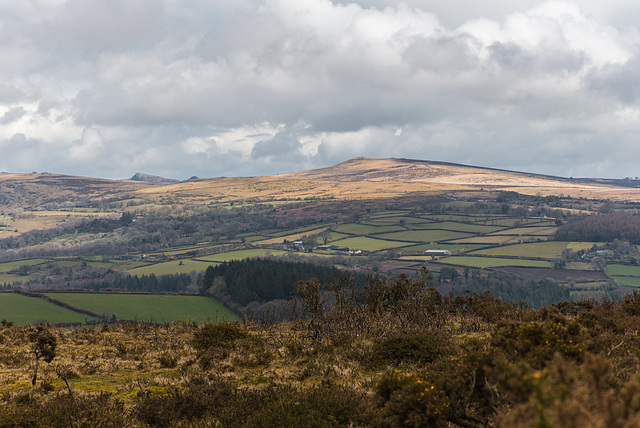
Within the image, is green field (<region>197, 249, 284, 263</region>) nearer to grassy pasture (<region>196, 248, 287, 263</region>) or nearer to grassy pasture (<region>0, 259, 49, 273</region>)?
grassy pasture (<region>196, 248, 287, 263</region>)

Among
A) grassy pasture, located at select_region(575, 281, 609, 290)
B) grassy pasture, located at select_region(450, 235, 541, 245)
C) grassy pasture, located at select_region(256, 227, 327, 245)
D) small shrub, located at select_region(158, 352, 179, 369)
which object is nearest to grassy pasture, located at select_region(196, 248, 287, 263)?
grassy pasture, located at select_region(256, 227, 327, 245)

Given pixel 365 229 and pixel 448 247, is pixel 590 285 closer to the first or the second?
pixel 448 247

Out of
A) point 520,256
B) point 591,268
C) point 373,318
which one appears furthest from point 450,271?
point 373,318

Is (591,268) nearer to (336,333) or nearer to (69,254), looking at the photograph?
(336,333)

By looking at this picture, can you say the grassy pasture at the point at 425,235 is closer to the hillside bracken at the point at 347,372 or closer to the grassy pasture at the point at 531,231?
the grassy pasture at the point at 531,231

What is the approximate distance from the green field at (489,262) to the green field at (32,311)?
85454mm

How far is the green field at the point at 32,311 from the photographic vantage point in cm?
4747

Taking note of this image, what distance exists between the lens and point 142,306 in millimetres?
58344

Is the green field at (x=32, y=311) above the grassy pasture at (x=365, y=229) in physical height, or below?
below

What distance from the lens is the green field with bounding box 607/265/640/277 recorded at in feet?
358

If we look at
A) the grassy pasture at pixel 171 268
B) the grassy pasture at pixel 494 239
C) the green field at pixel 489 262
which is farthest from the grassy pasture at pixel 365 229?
the grassy pasture at pixel 171 268

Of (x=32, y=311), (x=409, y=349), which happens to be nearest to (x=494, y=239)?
(x=32, y=311)

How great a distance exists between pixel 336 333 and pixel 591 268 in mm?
116908

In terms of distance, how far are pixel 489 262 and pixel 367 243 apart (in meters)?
36.8
